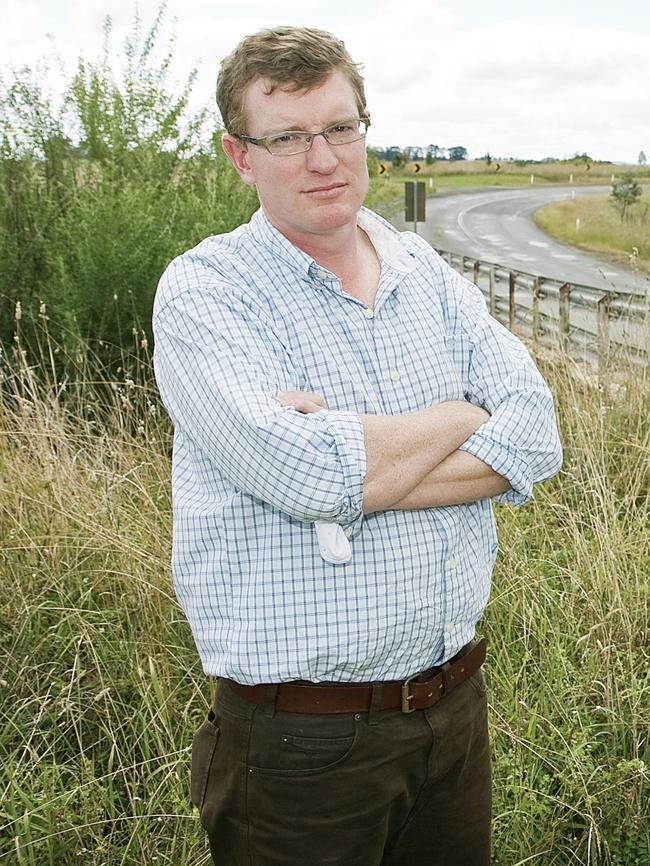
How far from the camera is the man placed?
1.90 m

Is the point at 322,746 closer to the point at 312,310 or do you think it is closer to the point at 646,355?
the point at 312,310

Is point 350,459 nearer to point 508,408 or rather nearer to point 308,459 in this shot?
point 308,459

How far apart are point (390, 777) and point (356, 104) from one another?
1.36 meters

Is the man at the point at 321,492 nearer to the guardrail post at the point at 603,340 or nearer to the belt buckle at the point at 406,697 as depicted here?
the belt buckle at the point at 406,697

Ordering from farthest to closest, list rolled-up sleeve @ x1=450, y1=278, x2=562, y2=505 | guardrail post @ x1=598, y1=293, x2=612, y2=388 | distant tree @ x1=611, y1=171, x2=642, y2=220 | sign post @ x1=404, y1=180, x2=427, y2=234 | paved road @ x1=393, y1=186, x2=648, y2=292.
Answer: distant tree @ x1=611, y1=171, x2=642, y2=220 < paved road @ x1=393, y1=186, x2=648, y2=292 < sign post @ x1=404, y1=180, x2=427, y2=234 < guardrail post @ x1=598, y1=293, x2=612, y2=388 < rolled-up sleeve @ x1=450, y1=278, x2=562, y2=505

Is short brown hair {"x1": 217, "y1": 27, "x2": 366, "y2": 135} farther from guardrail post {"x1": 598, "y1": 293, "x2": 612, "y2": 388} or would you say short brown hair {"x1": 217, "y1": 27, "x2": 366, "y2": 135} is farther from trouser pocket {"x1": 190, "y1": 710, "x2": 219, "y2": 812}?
guardrail post {"x1": 598, "y1": 293, "x2": 612, "y2": 388}

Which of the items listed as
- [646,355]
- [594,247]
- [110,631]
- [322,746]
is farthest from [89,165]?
[594,247]

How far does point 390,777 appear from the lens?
199 centimetres

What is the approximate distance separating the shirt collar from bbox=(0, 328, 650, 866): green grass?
1418 mm

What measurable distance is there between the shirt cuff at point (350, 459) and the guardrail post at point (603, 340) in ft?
13.3

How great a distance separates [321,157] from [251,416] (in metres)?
0.56

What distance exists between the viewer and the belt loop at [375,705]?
1967 mm

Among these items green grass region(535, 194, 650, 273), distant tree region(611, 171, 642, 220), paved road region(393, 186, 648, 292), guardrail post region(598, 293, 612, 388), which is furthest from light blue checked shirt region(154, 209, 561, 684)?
distant tree region(611, 171, 642, 220)

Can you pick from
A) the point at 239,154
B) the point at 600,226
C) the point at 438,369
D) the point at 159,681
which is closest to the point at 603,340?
the point at 159,681
